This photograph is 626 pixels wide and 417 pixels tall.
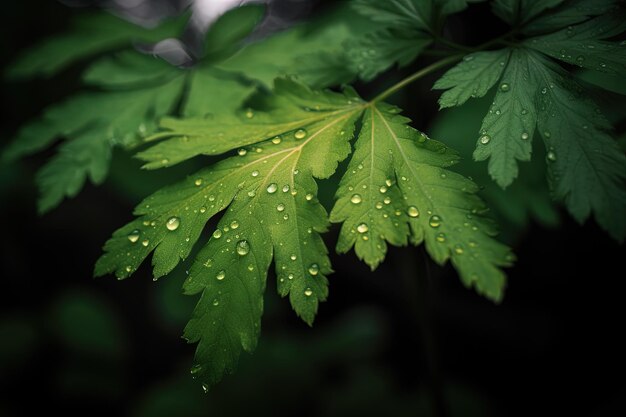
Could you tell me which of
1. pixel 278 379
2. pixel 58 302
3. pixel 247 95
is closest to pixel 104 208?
pixel 58 302

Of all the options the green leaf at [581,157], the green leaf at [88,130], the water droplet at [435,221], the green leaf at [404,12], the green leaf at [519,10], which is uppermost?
the green leaf at [519,10]

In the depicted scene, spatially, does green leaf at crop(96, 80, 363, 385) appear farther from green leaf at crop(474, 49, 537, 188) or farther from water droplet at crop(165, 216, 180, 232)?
green leaf at crop(474, 49, 537, 188)

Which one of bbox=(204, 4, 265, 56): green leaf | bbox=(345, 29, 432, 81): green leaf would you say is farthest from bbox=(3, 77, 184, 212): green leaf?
bbox=(345, 29, 432, 81): green leaf

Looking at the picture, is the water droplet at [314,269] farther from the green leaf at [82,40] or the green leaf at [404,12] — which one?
the green leaf at [82,40]

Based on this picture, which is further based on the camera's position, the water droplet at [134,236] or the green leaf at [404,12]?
the green leaf at [404,12]

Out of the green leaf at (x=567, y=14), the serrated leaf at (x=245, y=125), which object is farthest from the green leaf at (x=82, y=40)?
the green leaf at (x=567, y=14)

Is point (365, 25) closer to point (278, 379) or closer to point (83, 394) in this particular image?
point (278, 379)

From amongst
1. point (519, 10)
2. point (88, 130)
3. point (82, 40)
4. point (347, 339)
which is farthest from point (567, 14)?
point (347, 339)
